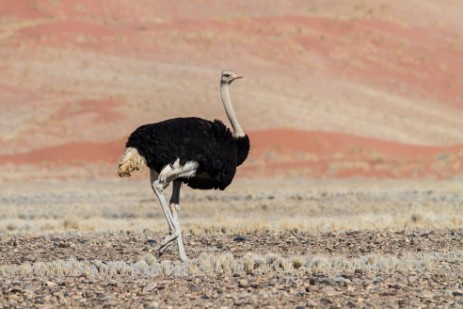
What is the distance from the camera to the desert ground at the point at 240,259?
11.2 m

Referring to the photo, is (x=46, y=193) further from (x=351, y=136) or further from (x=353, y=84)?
(x=353, y=84)

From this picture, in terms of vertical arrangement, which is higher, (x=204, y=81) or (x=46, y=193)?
(x=204, y=81)

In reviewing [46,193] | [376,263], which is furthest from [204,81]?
[376,263]

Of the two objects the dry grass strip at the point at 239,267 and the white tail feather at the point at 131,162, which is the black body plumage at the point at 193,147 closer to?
the white tail feather at the point at 131,162

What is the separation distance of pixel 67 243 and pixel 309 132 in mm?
37851

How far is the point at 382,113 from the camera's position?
67812 millimetres

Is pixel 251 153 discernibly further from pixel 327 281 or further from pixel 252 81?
pixel 327 281

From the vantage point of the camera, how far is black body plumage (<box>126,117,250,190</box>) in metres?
15.1

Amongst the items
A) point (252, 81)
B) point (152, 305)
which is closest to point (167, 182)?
point (152, 305)

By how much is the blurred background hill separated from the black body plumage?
31.2 metres

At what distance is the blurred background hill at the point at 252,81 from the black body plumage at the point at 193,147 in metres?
31.2

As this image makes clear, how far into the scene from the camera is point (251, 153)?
51.8 meters

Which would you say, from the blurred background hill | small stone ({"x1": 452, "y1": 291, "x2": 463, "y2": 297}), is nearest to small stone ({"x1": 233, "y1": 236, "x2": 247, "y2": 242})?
small stone ({"x1": 452, "y1": 291, "x2": 463, "y2": 297})

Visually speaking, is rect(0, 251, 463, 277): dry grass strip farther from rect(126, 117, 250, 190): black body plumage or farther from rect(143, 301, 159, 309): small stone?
rect(143, 301, 159, 309): small stone
